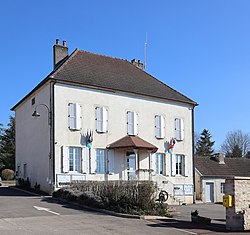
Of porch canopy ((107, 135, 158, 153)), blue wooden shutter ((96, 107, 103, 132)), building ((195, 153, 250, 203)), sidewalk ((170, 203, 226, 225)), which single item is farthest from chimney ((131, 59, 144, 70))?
sidewalk ((170, 203, 226, 225))

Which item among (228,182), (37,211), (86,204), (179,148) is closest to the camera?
(228,182)

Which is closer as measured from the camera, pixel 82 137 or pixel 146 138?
pixel 82 137

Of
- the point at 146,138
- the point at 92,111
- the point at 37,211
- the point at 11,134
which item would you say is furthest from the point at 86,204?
the point at 11,134

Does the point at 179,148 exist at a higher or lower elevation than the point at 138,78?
lower

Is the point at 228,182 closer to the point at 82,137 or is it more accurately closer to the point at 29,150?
the point at 82,137

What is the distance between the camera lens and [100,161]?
1032 inches

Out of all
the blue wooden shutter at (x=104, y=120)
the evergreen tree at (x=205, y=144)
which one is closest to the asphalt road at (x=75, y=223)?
the blue wooden shutter at (x=104, y=120)

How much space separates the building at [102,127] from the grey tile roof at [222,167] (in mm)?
6160

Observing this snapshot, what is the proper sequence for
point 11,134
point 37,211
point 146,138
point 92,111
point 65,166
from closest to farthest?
point 37,211, point 65,166, point 92,111, point 146,138, point 11,134

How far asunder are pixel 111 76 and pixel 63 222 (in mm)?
15780

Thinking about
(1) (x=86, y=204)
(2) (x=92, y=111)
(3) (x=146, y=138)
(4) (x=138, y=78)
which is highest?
(4) (x=138, y=78)

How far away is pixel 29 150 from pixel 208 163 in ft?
58.3

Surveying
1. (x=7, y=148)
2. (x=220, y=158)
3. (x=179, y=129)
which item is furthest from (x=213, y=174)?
(x=7, y=148)

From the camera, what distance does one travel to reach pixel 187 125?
103 feet
